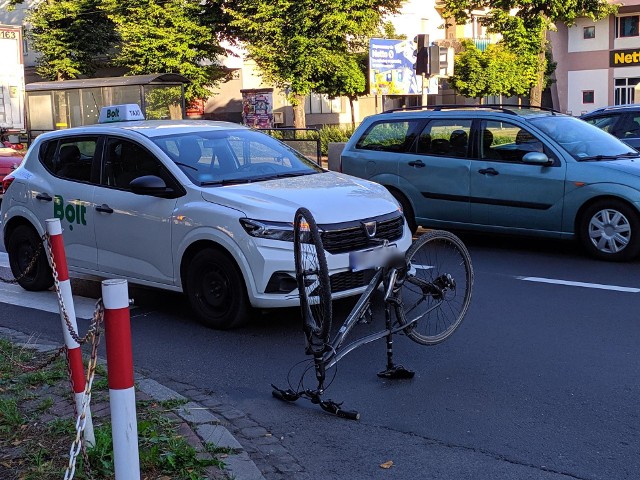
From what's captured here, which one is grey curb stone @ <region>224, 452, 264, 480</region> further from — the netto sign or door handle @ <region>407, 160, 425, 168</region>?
the netto sign

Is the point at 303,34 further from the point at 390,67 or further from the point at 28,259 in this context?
the point at 28,259

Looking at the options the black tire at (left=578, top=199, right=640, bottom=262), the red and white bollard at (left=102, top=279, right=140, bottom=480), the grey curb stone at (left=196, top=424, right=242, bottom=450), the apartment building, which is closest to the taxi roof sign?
the black tire at (left=578, top=199, right=640, bottom=262)

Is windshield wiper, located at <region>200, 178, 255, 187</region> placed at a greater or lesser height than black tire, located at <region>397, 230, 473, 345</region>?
greater

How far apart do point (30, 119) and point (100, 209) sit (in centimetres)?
2285

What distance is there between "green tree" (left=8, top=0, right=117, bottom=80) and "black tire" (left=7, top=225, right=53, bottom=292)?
36.5 metres

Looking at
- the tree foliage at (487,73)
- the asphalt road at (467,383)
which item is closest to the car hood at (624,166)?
the asphalt road at (467,383)

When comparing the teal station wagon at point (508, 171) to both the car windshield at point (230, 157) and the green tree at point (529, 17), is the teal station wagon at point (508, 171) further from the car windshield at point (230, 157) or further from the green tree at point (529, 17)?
the green tree at point (529, 17)

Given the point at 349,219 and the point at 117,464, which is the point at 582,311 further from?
the point at 117,464

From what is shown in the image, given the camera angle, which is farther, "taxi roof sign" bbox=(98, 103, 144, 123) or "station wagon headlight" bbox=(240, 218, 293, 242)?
"taxi roof sign" bbox=(98, 103, 144, 123)

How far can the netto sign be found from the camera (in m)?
50.1

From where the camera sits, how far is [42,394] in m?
5.37

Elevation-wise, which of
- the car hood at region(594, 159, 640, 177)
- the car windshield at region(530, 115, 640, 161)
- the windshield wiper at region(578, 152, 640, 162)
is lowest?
the car hood at region(594, 159, 640, 177)

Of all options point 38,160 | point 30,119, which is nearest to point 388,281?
point 38,160

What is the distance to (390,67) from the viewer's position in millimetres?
28469
